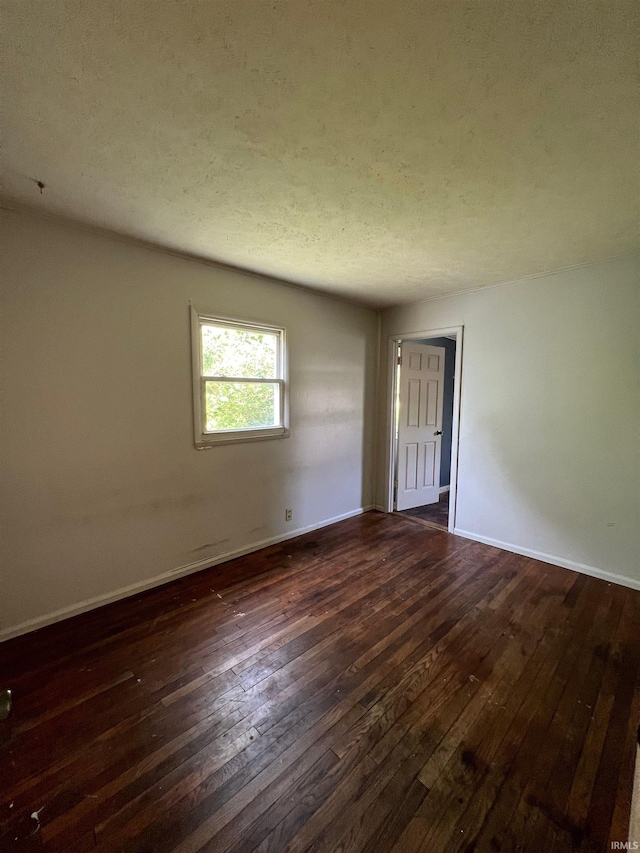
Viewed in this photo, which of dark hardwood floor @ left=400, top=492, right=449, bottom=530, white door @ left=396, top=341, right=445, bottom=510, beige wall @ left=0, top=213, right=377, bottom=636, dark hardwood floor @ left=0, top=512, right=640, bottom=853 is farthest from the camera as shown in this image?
white door @ left=396, top=341, right=445, bottom=510

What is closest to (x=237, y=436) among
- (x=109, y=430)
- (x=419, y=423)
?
(x=109, y=430)

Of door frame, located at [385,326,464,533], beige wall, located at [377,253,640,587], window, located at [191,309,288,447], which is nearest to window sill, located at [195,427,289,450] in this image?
window, located at [191,309,288,447]

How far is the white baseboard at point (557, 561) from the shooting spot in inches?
100

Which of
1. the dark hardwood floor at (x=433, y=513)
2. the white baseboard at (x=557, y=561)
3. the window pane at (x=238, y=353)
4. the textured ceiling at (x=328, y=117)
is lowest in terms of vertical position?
the dark hardwood floor at (x=433, y=513)

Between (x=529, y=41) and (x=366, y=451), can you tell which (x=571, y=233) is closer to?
(x=529, y=41)

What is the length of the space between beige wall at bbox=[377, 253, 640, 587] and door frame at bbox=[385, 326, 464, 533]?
72mm

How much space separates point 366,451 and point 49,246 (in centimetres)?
343

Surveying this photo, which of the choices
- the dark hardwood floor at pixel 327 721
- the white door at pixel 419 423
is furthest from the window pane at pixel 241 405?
the white door at pixel 419 423

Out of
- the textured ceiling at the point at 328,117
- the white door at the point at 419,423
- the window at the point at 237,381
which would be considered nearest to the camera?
the textured ceiling at the point at 328,117

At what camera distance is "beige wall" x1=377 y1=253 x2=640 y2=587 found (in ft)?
8.21

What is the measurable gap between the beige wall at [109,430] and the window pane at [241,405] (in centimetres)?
19

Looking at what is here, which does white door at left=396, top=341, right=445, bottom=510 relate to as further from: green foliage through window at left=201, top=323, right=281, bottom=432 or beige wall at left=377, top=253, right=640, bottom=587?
green foliage through window at left=201, top=323, right=281, bottom=432

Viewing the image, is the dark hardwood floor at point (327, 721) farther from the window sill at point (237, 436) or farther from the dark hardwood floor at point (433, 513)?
the dark hardwood floor at point (433, 513)

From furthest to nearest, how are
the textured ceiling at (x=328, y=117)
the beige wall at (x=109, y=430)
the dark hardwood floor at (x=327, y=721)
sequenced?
the beige wall at (x=109, y=430) → the dark hardwood floor at (x=327, y=721) → the textured ceiling at (x=328, y=117)
